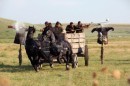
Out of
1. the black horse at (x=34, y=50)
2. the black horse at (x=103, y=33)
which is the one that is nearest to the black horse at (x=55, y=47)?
the black horse at (x=34, y=50)

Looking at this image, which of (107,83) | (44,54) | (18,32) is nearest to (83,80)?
(107,83)

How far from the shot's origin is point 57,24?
19125 mm

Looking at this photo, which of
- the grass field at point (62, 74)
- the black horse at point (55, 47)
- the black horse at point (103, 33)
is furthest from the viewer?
the black horse at point (103, 33)

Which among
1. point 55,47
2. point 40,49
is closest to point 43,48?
point 40,49

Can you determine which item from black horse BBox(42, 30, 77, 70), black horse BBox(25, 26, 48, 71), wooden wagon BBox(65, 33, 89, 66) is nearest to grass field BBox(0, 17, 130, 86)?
black horse BBox(25, 26, 48, 71)

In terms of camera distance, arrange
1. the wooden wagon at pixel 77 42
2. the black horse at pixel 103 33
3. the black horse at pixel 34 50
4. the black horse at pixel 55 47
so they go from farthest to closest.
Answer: the black horse at pixel 103 33
the wooden wagon at pixel 77 42
the black horse at pixel 55 47
the black horse at pixel 34 50

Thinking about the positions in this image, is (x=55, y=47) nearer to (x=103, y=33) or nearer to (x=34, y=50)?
(x=34, y=50)

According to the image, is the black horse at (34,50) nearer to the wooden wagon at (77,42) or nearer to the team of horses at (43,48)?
the team of horses at (43,48)

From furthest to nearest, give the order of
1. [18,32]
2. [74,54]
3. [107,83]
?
1. [18,32]
2. [74,54]
3. [107,83]

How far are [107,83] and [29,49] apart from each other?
4783mm

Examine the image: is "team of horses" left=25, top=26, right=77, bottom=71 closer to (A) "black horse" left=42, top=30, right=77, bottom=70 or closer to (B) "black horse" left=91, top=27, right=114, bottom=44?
(A) "black horse" left=42, top=30, right=77, bottom=70

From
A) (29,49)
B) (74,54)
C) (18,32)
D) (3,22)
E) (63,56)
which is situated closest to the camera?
(29,49)

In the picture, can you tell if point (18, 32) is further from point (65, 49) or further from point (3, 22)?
point (3, 22)

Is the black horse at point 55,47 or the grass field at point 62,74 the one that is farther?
the black horse at point 55,47
